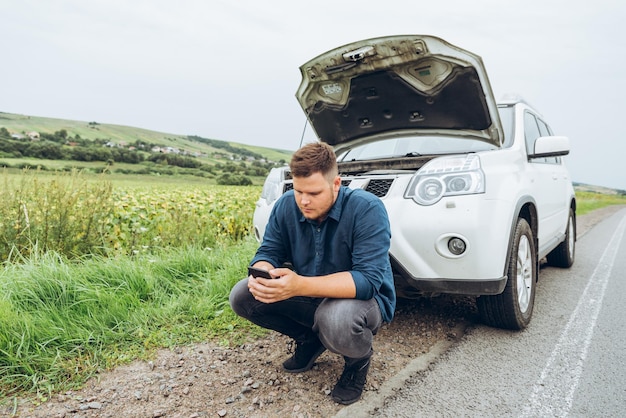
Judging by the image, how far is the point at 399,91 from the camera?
364cm

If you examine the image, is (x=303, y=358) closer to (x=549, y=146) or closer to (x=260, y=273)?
(x=260, y=273)

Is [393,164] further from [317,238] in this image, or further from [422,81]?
[317,238]

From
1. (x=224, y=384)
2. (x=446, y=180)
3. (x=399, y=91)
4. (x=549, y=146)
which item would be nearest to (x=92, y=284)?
(x=224, y=384)

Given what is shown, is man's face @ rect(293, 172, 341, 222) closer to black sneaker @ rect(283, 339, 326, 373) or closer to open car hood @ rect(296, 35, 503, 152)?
black sneaker @ rect(283, 339, 326, 373)

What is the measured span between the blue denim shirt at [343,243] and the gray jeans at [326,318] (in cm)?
9

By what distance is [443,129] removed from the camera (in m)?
3.82

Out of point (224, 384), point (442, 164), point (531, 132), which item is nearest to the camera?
point (224, 384)

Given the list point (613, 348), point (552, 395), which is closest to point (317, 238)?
point (552, 395)

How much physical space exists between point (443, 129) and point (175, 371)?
300cm

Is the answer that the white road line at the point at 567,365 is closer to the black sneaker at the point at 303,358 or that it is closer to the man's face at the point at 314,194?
the black sneaker at the point at 303,358

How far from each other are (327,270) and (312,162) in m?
0.63

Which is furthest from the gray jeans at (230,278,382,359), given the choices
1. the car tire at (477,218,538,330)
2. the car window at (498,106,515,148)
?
the car window at (498,106,515,148)

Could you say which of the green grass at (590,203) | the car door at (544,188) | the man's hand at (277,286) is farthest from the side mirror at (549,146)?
the green grass at (590,203)

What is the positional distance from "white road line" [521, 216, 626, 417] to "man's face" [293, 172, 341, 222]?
1482 millimetres
